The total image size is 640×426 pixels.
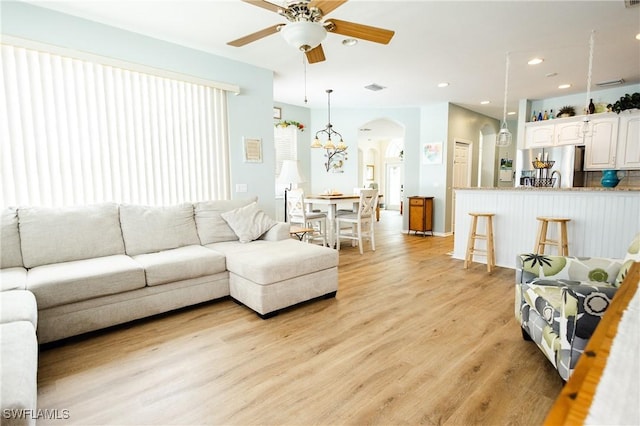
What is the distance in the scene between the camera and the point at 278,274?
2.68 metres

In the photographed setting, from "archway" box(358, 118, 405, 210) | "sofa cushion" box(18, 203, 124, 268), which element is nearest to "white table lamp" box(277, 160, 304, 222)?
"sofa cushion" box(18, 203, 124, 268)

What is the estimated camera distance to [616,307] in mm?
844

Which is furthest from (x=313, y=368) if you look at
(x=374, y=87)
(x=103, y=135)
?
(x=374, y=87)

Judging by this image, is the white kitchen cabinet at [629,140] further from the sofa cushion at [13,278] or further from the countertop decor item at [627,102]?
the sofa cushion at [13,278]

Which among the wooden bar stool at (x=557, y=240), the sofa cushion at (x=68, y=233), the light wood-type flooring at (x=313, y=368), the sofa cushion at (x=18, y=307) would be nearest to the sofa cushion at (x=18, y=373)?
the sofa cushion at (x=18, y=307)

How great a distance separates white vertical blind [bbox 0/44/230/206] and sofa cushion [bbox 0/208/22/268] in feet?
0.98

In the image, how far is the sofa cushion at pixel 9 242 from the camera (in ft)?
8.08

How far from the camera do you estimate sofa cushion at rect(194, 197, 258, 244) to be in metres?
3.45

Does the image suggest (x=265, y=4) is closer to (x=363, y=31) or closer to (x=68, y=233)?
(x=363, y=31)

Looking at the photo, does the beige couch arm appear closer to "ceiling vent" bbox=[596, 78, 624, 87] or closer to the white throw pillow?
the white throw pillow

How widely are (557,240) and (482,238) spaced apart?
Answer: 0.79 meters

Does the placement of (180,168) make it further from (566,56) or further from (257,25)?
(566,56)

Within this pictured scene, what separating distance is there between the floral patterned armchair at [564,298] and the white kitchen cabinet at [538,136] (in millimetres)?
4765

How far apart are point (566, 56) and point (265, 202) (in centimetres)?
421
